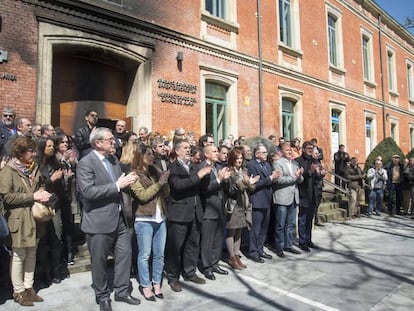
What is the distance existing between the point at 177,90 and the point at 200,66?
128 cm

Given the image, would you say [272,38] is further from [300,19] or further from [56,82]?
Result: [56,82]

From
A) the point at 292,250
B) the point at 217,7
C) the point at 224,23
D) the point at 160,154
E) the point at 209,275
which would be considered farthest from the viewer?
the point at 217,7

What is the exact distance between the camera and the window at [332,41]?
56.0 feet

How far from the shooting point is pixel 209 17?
426 inches

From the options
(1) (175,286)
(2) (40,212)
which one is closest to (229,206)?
(1) (175,286)

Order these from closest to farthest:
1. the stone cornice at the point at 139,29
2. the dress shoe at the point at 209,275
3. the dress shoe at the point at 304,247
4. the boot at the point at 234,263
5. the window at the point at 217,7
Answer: the dress shoe at the point at 209,275 < the boot at the point at 234,263 < the dress shoe at the point at 304,247 < the stone cornice at the point at 139,29 < the window at the point at 217,7

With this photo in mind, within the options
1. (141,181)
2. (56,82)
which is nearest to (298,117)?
(56,82)

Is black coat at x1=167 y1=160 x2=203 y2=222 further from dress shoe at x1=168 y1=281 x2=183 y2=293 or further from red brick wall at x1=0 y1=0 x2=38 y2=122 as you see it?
red brick wall at x1=0 y1=0 x2=38 y2=122

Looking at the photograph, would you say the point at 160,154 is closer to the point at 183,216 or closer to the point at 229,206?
the point at 183,216

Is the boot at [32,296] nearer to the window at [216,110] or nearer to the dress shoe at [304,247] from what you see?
the dress shoe at [304,247]

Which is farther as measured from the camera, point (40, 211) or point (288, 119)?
point (288, 119)

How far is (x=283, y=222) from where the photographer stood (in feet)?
20.4

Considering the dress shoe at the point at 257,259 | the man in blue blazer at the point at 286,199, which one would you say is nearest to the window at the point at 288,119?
the man in blue blazer at the point at 286,199

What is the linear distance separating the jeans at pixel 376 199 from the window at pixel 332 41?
8.05 meters
